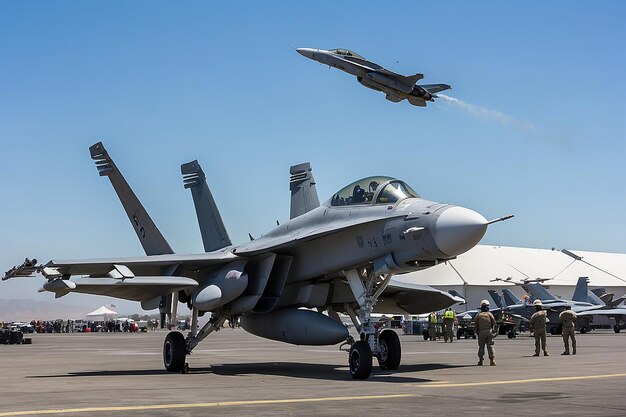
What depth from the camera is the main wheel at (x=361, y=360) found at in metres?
13.3

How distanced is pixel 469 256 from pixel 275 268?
2635 inches

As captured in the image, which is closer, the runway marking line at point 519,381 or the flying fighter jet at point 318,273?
the runway marking line at point 519,381

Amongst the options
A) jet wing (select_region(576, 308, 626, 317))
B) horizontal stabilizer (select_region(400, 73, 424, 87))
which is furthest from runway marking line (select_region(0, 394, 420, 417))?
jet wing (select_region(576, 308, 626, 317))

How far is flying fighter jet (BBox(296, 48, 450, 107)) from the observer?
28.4 meters

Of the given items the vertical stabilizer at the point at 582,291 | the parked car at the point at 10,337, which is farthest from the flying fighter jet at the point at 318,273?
the vertical stabilizer at the point at 582,291

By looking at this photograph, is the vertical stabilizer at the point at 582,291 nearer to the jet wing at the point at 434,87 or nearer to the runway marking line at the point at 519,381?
the jet wing at the point at 434,87

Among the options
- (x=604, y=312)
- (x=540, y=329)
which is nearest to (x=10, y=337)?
(x=540, y=329)

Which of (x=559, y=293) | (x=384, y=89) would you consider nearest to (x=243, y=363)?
(x=384, y=89)

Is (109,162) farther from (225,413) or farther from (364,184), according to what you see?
(225,413)

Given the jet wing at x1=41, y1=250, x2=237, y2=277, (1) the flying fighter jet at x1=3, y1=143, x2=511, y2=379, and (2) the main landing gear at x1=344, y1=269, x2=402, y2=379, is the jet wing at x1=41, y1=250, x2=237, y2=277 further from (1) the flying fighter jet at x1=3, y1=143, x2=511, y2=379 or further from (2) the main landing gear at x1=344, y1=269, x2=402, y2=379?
(2) the main landing gear at x1=344, y1=269, x2=402, y2=379

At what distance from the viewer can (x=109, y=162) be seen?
2047 centimetres

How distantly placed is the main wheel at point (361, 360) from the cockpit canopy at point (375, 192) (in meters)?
2.64

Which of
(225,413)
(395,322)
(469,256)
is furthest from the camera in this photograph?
(469,256)

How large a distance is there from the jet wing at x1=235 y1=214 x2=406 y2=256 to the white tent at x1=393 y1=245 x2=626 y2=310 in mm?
57885
